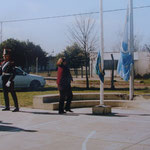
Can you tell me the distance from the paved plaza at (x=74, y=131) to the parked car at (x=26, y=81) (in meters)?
11.1

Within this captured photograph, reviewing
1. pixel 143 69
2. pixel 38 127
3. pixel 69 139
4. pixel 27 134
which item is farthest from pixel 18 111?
pixel 143 69

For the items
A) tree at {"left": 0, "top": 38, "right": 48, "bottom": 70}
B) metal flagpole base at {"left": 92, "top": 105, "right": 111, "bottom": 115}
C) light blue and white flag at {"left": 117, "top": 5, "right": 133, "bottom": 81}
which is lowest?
metal flagpole base at {"left": 92, "top": 105, "right": 111, "bottom": 115}

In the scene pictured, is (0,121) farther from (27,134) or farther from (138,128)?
(138,128)

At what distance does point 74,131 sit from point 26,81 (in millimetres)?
14689

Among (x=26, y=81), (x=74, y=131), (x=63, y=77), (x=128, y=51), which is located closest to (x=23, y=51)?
(x=26, y=81)

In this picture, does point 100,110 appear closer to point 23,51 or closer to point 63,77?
point 63,77

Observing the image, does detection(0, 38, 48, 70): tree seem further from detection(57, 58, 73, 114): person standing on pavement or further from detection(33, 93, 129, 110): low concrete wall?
detection(57, 58, 73, 114): person standing on pavement

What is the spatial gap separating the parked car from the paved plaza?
11.1 m

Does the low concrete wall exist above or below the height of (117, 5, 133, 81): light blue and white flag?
below

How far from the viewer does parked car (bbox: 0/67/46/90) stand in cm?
2239

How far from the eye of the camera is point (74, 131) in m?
8.23

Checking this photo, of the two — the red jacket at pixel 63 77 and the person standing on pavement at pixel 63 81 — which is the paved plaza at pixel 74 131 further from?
the red jacket at pixel 63 77

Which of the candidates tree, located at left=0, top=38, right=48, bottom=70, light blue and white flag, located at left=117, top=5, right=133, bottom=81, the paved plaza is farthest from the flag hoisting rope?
tree, located at left=0, top=38, right=48, bottom=70

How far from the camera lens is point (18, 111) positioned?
37.8ft
